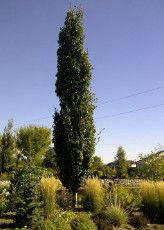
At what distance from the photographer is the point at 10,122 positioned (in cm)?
4400

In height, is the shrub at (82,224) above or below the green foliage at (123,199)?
below

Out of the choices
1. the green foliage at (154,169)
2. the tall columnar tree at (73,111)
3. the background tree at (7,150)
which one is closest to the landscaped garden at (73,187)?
the tall columnar tree at (73,111)

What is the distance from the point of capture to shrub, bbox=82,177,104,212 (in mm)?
13953

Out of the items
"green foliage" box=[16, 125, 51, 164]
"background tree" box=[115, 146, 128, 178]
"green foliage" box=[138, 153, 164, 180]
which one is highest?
"green foliage" box=[16, 125, 51, 164]

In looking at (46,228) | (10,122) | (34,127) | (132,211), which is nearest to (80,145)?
(132,211)

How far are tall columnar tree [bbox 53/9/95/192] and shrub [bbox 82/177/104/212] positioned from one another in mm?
2138

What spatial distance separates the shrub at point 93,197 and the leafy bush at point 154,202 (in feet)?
5.35

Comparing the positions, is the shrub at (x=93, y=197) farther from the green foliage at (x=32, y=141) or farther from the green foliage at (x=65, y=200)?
the green foliage at (x=32, y=141)

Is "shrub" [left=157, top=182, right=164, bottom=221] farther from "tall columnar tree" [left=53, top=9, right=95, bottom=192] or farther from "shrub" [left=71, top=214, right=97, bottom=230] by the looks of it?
"shrub" [left=71, top=214, right=97, bottom=230]

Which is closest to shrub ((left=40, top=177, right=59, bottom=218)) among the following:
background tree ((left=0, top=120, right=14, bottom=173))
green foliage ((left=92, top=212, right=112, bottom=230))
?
green foliage ((left=92, top=212, right=112, bottom=230))

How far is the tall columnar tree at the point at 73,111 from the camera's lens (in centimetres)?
1634

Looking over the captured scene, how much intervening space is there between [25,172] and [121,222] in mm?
3760

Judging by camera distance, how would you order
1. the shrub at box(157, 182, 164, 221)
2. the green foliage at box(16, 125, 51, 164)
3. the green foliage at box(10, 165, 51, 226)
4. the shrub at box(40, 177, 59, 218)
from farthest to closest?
the green foliage at box(16, 125, 51, 164), the shrub at box(157, 182, 164, 221), the shrub at box(40, 177, 59, 218), the green foliage at box(10, 165, 51, 226)

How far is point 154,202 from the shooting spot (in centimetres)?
1419
